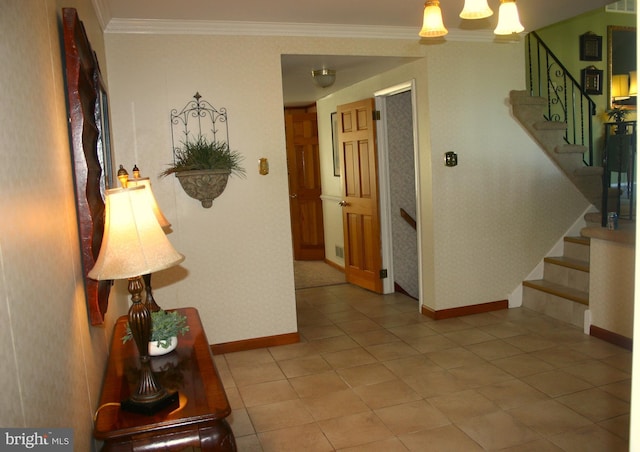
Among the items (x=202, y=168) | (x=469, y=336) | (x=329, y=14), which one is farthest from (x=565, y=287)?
(x=202, y=168)

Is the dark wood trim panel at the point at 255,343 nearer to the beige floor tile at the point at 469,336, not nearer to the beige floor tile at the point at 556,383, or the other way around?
the beige floor tile at the point at 469,336

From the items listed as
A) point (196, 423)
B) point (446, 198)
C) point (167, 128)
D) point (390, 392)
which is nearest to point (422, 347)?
point (390, 392)

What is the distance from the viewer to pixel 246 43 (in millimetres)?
4105

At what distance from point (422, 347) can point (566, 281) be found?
5.36ft

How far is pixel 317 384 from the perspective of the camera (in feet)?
11.8

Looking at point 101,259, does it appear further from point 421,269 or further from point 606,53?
point 606,53

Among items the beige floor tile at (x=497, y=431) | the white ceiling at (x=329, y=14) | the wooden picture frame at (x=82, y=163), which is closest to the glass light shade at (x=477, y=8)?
the white ceiling at (x=329, y=14)

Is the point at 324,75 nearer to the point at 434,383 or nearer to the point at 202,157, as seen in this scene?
the point at 202,157

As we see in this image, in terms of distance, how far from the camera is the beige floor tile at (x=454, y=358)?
3.84 metres

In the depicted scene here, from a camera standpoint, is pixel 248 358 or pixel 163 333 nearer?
pixel 163 333

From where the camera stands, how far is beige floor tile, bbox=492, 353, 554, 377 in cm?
363

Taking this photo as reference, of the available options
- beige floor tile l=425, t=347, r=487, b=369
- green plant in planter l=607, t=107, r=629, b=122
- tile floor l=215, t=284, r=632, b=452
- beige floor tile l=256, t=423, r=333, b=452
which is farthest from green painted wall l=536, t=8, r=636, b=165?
beige floor tile l=256, t=423, r=333, b=452

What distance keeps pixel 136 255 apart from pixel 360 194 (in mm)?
4537

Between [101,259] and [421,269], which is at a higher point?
[101,259]
